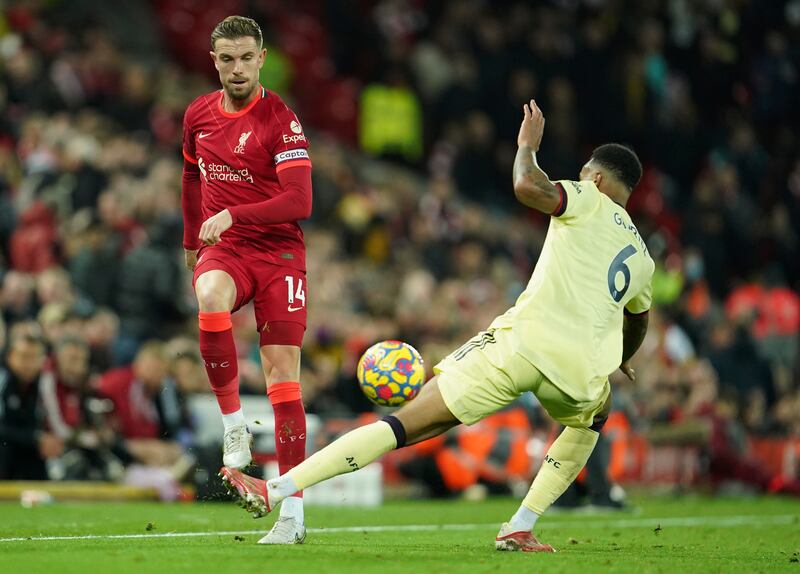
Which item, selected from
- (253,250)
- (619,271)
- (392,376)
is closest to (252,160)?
(253,250)

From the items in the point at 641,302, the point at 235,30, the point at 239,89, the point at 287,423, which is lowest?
the point at 287,423

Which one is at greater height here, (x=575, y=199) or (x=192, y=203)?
(x=192, y=203)

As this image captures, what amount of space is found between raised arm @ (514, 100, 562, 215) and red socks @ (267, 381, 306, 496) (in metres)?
1.87

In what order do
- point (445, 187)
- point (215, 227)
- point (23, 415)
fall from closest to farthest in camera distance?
1. point (215, 227)
2. point (23, 415)
3. point (445, 187)

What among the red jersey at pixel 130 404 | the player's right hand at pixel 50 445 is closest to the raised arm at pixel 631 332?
the player's right hand at pixel 50 445

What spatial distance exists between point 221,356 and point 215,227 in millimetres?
885

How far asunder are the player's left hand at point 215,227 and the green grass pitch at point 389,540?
1706mm

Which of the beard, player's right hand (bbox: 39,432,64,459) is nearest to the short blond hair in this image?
the beard

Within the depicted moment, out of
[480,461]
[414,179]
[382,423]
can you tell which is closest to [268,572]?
[382,423]

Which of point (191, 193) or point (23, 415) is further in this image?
point (23, 415)

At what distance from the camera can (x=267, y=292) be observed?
8344 millimetres

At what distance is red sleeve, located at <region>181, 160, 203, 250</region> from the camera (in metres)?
8.80

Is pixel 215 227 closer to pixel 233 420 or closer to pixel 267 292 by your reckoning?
pixel 267 292

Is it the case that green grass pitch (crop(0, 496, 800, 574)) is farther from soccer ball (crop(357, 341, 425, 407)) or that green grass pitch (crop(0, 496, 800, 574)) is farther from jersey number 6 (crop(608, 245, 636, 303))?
jersey number 6 (crop(608, 245, 636, 303))
